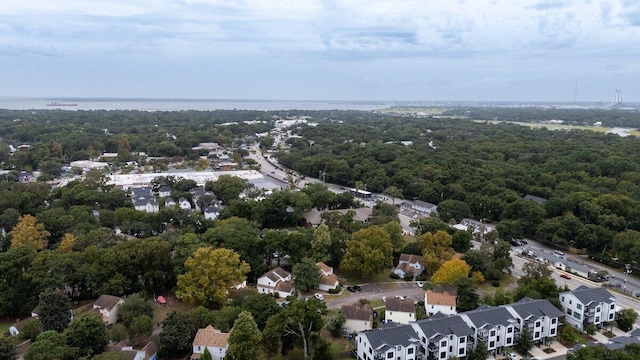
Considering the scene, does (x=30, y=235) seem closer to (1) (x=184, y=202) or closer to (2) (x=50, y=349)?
(2) (x=50, y=349)

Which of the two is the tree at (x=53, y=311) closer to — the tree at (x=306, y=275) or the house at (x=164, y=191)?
the tree at (x=306, y=275)

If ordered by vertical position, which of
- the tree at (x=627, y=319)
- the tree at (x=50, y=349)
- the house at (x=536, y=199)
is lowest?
the tree at (x=627, y=319)

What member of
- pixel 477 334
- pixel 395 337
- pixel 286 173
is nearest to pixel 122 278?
pixel 395 337

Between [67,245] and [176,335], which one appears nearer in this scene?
[176,335]

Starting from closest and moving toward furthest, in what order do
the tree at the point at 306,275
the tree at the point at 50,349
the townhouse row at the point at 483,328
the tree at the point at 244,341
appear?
the tree at the point at 50,349 → the tree at the point at 244,341 → the townhouse row at the point at 483,328 → the tree at the point at 306,275

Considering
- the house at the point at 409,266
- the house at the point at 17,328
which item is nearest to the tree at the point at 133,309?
the house at the point at 17,328

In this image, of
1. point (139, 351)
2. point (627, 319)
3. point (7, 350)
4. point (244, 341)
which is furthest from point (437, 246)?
point (7, 350)

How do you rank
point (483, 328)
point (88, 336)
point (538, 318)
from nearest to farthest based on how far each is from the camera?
point (88, 336) → point (483, 328) → point (538, 318)
